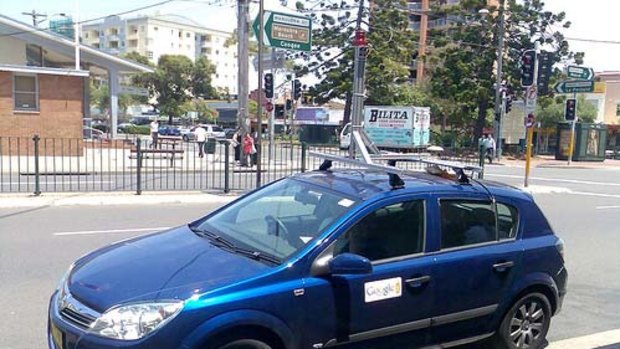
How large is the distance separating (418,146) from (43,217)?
32128 millimetres

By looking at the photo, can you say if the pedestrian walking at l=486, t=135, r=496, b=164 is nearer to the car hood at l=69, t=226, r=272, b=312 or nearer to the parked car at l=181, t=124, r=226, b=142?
the parked car at l=181, t=124, r=226, b=142

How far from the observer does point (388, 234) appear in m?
3.92

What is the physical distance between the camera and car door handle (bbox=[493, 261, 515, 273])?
168 inches

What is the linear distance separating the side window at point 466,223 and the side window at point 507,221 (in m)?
0.08

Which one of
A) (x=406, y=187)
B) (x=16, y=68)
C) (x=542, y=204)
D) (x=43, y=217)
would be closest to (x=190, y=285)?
(x=406, y=187)

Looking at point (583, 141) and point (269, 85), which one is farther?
point (583, 141)

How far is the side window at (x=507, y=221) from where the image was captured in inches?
177

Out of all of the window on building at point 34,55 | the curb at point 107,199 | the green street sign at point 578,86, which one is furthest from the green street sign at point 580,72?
the window on building at point 34,55

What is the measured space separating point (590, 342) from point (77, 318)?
4.16 meters

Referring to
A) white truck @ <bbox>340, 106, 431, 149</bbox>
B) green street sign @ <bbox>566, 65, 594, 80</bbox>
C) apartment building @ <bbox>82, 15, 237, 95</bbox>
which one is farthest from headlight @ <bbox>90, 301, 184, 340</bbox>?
apartment building @ <bbox>82, 15, 237, 95</bbox>

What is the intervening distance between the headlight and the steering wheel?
0.92 meters

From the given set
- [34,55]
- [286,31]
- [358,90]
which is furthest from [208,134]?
[358,90]

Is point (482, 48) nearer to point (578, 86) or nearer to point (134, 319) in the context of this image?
point (578, 86)

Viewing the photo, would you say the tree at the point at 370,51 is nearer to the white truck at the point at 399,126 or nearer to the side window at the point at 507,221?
the white truck at the point at 399,126
